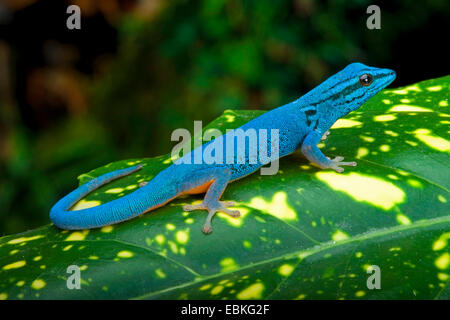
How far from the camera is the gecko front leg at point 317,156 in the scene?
1.74 meters

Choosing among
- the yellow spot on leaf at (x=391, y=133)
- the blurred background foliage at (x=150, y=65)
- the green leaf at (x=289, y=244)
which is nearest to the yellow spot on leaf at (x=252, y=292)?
the green leaf at (x=289, y=244)

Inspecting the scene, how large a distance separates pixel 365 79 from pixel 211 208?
997mm

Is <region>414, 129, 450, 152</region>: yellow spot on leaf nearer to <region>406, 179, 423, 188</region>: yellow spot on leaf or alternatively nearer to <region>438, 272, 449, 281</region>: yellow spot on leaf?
<region>406, 179, 423, 188</region>: yellow spot on leaf

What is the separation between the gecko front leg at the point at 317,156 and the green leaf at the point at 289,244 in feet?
0.16

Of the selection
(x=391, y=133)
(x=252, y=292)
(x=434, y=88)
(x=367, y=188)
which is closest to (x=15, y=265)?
(x=252, y=292)

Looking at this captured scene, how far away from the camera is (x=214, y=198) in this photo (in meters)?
1.80

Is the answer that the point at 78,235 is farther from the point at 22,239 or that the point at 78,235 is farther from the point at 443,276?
the point at 443,276

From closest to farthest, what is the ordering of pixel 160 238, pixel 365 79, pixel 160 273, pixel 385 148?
pixel 160 273
pixel 160 238
pixel 385 148
pixel 365 79

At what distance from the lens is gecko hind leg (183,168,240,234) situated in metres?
1.55

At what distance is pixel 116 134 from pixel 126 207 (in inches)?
142

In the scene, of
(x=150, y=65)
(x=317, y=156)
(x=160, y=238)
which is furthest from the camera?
(x=150, y=65)

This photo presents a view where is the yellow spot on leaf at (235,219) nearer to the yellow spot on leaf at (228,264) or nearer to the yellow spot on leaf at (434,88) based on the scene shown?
the yellow spot on leaf at (228,264)

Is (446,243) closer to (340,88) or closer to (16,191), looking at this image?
(340,88)

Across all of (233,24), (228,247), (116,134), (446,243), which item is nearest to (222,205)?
(228,247)
